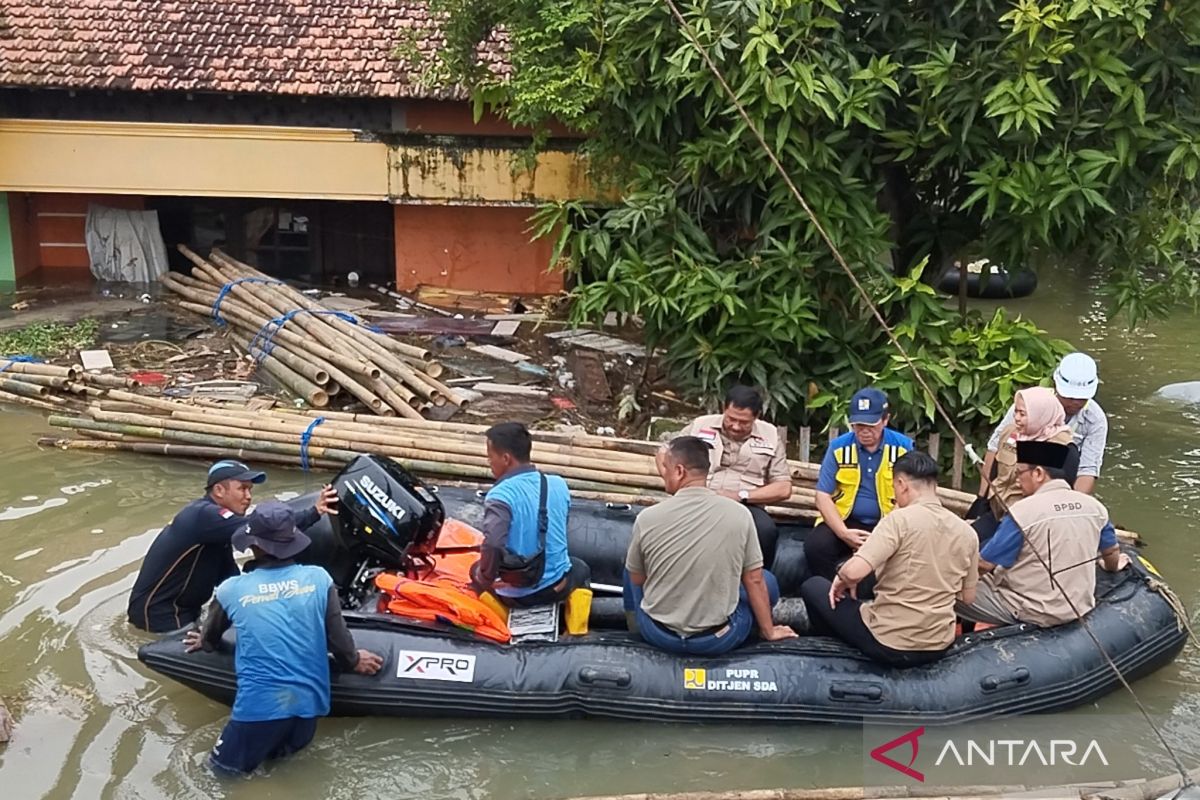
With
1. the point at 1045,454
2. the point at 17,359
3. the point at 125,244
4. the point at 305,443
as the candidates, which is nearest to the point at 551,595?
the point at 1045,454

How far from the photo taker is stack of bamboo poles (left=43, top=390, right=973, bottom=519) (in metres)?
8.32

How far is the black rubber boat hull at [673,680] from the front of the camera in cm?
579

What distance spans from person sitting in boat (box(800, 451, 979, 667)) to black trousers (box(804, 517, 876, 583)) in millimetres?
726

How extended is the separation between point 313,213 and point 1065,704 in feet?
41.7

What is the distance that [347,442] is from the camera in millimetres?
8977

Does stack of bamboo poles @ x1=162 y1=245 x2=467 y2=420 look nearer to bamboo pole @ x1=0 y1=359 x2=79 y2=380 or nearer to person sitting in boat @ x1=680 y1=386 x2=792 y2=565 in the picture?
bamboo pole @ x1=0 y1=359 x2=79 y2=380

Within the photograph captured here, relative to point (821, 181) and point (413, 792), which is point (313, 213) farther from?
point (413, 792)

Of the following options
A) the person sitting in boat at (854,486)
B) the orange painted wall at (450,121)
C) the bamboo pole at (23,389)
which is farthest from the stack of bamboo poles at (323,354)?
the person sitting in boat at (854,486)

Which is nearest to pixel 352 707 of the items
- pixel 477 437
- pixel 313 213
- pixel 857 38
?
pixel 477 437

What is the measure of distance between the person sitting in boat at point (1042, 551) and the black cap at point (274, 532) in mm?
3531

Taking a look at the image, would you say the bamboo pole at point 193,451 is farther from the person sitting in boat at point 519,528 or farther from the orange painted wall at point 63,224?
the orange painted wall at point 63,224

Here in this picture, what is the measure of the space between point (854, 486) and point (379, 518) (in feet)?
9.37

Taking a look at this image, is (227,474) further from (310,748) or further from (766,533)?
(766,533)

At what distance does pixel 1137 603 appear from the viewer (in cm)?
639
